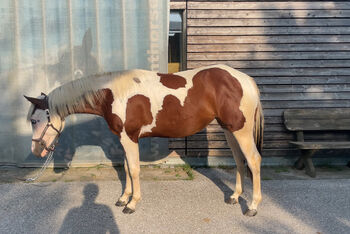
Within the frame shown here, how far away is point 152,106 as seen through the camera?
119 inches

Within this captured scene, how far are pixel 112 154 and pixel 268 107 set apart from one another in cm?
289

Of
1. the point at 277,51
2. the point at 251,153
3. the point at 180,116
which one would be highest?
the point at 277,51

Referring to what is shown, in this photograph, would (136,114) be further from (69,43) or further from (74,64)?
(69,43)

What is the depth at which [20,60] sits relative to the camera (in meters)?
4.39

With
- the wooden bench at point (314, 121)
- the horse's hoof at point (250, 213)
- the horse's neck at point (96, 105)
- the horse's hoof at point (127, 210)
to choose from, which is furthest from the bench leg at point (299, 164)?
the horse's neck at point (96, 105)

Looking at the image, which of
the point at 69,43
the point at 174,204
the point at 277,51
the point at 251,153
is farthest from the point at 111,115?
the point at 277,51

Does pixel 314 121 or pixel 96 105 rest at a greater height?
pixel 96 105

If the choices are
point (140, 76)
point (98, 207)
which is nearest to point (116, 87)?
point (140, 76)

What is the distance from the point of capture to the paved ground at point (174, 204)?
2.67 metres

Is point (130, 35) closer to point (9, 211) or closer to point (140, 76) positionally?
point (140, 76)

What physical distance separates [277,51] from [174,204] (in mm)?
3203

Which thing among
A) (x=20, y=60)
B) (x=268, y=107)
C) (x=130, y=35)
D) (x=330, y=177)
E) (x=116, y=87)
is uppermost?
(x=130, y=35)

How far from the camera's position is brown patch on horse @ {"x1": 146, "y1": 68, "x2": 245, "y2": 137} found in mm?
2971

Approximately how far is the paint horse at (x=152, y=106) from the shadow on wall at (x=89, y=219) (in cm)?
26
